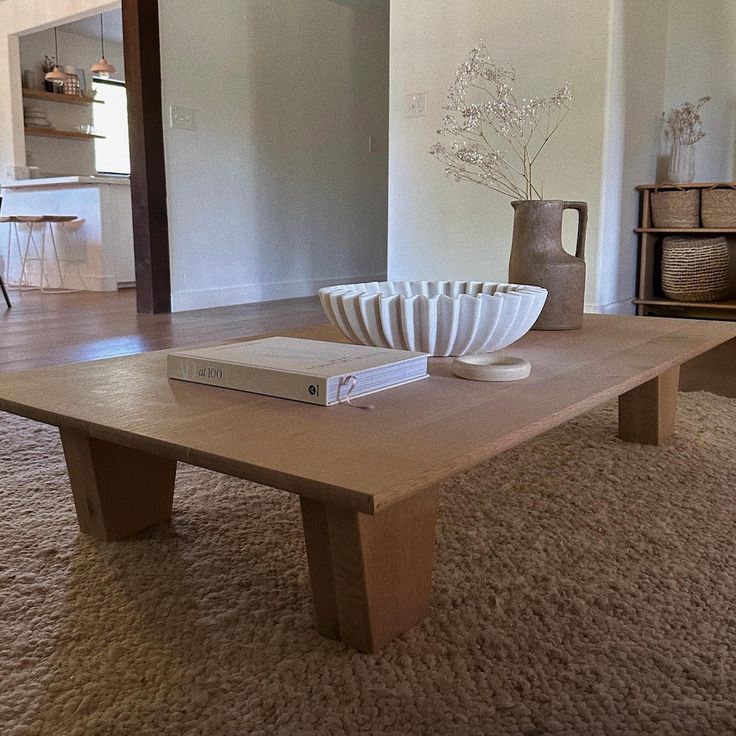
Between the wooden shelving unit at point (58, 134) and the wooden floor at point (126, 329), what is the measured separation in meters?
2.44

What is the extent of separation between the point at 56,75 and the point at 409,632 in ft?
24.1

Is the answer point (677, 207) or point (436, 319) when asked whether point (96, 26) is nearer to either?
point (677, 207)

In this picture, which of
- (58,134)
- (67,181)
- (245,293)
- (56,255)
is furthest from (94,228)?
(58,134)

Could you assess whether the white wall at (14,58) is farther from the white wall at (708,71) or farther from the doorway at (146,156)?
the white wall at (708,71)

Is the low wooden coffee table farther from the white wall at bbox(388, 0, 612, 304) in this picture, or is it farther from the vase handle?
the white wall at bbox(388, 0, 612, 304)

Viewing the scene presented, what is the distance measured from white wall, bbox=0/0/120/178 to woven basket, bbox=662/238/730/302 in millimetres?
4665

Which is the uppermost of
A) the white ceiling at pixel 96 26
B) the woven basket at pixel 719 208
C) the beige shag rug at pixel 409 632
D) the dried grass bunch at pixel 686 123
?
the white ceiling at pixel 96 26

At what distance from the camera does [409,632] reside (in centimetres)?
98

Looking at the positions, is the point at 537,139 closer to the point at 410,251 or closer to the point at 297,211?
the point at 410,251

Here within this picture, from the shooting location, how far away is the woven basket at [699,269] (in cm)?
390

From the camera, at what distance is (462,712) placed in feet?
2.69

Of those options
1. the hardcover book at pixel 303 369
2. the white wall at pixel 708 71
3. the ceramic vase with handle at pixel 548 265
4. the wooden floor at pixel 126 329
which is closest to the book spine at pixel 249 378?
the hardcover book at pixel 303 369

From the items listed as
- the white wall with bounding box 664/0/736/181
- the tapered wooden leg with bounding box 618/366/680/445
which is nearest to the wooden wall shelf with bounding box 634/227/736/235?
the white wall with bounding box 664/0/736/181

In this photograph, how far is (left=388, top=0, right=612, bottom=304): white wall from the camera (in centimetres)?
369
